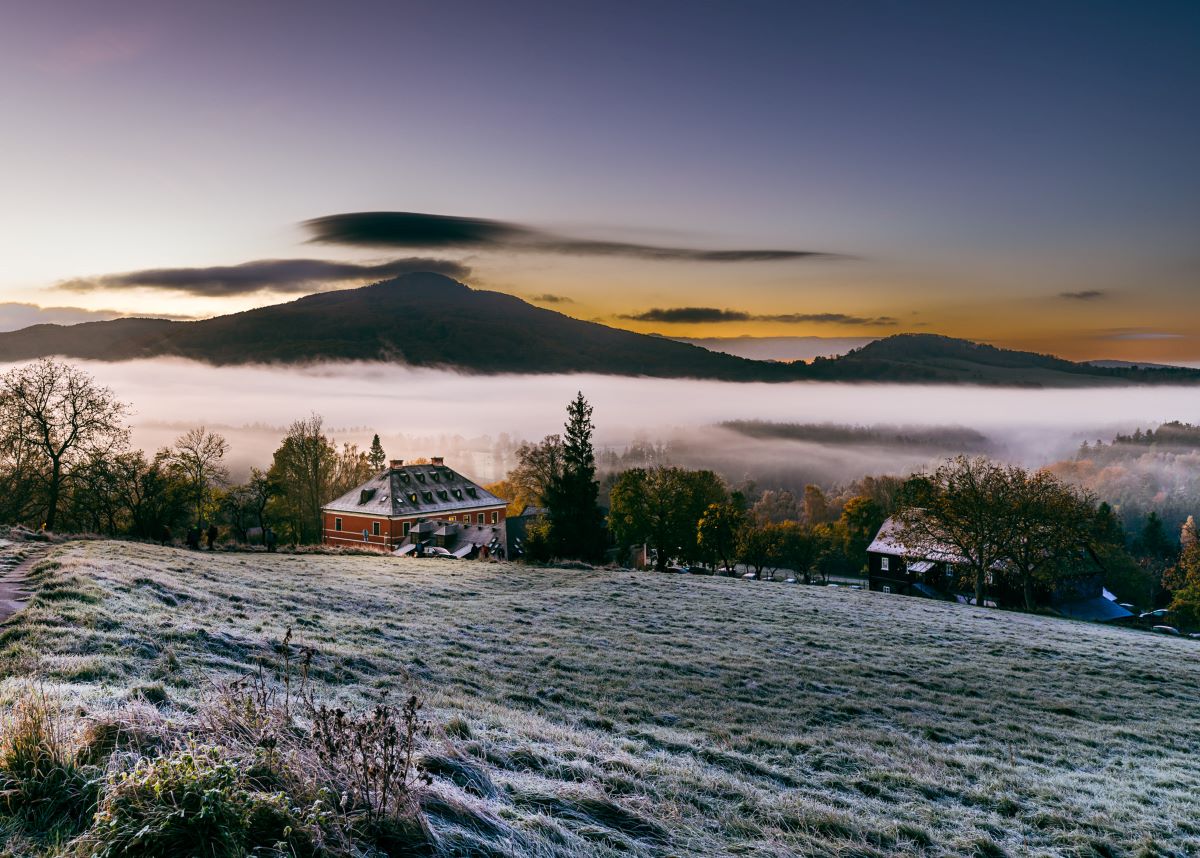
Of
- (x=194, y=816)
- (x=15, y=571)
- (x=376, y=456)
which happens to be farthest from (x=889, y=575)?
(x=376, y=456)

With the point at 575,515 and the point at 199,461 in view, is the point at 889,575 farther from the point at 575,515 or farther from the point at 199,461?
the point at 199,461

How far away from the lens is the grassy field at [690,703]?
19.7ft

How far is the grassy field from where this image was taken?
6.01 meters

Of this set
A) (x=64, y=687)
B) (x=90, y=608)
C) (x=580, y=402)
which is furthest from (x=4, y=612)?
(x=580, y=402)

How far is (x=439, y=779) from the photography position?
5293 mm

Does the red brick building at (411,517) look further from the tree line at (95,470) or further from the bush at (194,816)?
the bush at (194,816)

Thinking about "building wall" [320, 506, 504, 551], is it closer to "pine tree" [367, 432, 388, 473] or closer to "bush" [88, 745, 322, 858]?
"pine tree" [367, 432, 388, 473]

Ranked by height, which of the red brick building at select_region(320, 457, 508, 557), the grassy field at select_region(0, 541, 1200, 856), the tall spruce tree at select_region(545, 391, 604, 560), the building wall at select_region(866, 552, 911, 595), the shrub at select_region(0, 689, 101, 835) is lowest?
the building wall at select_region(866, 552, 911, 595)

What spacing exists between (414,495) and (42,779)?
69.7 m

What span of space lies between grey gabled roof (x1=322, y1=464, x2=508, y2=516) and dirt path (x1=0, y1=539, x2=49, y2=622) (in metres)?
44.8

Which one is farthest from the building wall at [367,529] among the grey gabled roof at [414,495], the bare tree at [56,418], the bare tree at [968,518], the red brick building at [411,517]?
the bare tree at [968,518]

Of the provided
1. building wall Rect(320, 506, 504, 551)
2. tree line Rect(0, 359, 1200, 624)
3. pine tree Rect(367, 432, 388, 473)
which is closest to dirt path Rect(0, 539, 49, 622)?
tree line Rect(0, 359, 1200, 624)

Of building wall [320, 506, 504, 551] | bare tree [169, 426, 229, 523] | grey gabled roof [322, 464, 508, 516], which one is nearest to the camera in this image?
bare tree [169, 426, 229, 523]

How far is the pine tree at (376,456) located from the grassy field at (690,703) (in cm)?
6746
